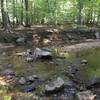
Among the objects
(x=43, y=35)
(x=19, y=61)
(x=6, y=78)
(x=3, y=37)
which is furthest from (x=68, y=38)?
(x=6, y=78)

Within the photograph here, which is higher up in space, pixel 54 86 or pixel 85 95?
pixel 54 86

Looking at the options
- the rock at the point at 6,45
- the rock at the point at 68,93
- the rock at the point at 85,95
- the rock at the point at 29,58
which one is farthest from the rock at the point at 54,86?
the rock at the point at 6,45

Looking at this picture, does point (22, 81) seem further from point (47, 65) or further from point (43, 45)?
point (43, 45)

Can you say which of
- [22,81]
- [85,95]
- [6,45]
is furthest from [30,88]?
[6,45]

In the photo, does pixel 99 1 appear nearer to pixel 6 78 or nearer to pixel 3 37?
pixel 3 37

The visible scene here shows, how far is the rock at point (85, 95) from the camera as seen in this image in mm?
9782

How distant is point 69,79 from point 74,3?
29.8 meters

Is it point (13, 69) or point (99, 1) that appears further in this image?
point (99, 1)

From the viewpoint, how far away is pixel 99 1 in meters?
36.8

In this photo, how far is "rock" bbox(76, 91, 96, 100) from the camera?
978 centimetres

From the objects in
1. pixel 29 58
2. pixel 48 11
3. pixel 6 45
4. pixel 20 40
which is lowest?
pixel 29 58

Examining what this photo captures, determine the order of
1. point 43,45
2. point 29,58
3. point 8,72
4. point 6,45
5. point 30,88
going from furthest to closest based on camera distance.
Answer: point 43,45
point 6,45
point 29,58
point 8,72
point 30,88

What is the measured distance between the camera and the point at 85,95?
10.0m

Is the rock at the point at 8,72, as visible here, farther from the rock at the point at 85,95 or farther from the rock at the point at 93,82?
the rock at the point at 85,95
